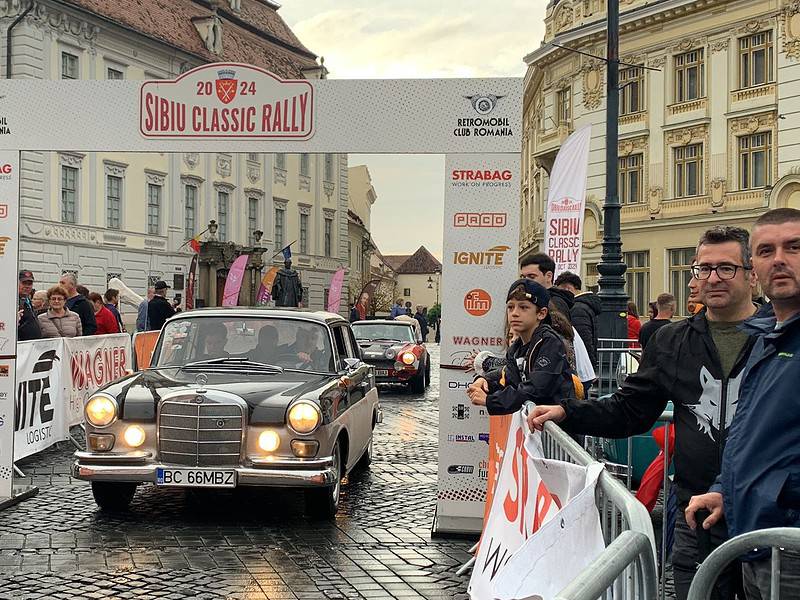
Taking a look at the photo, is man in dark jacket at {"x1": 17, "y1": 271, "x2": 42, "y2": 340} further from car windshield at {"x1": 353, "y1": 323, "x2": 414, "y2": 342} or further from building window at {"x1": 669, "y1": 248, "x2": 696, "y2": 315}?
building window at {"x1": 669, "y1": 248, "x2": 696, "y2": 315}

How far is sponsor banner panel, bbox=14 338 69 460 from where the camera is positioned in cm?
1114

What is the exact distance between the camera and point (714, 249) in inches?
156

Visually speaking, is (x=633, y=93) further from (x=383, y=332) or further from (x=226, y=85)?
(x=226, y=85)

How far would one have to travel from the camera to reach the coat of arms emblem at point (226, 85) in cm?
823

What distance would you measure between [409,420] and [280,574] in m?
9.48

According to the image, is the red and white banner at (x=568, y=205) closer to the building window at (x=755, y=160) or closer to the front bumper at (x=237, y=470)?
the front bumper at (x=237, y=470)

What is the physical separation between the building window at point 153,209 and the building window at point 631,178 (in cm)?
2081

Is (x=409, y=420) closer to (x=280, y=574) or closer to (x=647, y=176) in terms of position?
(x=280, y=574)

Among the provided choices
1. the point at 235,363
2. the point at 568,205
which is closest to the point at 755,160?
the point at 568,205

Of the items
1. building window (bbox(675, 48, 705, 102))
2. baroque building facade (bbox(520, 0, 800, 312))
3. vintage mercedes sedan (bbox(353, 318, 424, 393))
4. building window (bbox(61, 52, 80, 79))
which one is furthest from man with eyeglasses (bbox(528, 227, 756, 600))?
building window (bbox(61, 52, 80, 79))

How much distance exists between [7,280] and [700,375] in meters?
6.67

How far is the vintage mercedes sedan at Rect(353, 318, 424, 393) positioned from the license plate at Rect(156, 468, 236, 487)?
42.0 feet

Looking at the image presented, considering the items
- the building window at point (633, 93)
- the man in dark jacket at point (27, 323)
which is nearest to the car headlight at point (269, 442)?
the man in dark jacket at point (27, 323)

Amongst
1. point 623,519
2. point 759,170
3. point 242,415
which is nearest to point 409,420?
point 242,415
